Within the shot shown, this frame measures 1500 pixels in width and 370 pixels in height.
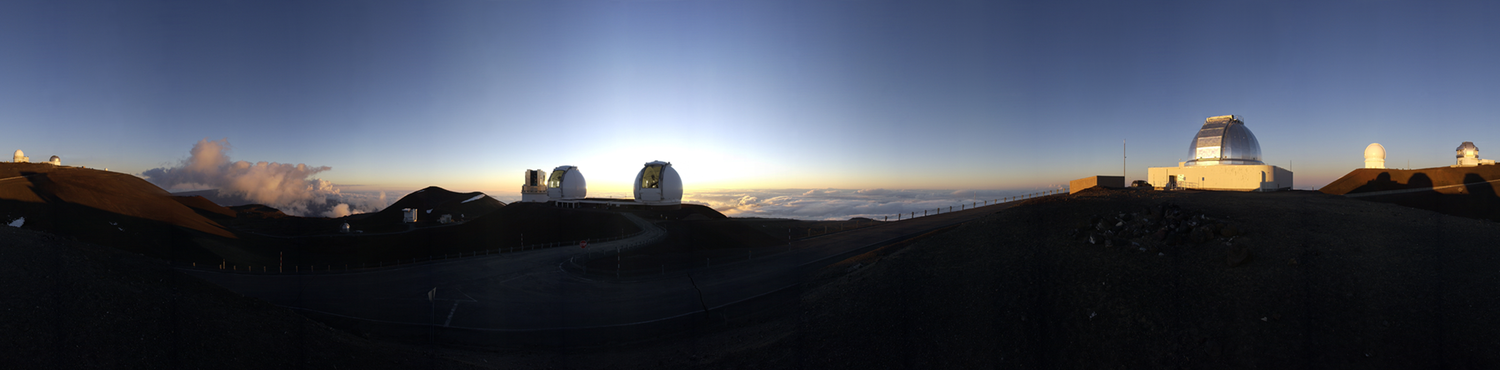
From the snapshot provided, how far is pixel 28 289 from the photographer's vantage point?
820 centimetres

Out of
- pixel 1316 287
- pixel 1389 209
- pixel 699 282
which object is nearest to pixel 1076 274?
pixel 1316 287

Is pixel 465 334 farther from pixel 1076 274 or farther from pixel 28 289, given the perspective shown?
pixel 1076 274

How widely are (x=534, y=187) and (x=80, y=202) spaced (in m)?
36.2

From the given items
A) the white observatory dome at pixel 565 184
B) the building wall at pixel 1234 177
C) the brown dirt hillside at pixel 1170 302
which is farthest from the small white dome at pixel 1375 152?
the white observatory dome at pixel 565 184

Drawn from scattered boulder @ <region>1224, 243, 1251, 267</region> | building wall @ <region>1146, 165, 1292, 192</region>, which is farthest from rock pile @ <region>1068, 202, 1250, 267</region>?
building wall @ <region>1146, 165, 1292, 192</region>

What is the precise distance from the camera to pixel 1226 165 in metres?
29.8

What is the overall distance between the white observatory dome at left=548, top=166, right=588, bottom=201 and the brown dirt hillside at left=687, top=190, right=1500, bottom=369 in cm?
5367

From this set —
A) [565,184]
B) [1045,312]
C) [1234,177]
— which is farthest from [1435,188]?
[565,184]

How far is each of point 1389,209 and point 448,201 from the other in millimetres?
77933

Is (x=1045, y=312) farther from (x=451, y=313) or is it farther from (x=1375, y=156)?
(x=1375, y=156)

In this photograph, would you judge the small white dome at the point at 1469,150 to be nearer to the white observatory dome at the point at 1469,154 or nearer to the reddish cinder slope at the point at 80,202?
the white observatory dome at the point at 1469,154

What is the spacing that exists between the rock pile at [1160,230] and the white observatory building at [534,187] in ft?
206

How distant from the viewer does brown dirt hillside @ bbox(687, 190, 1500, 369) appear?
7980mm

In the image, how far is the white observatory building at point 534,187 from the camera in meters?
64.2
